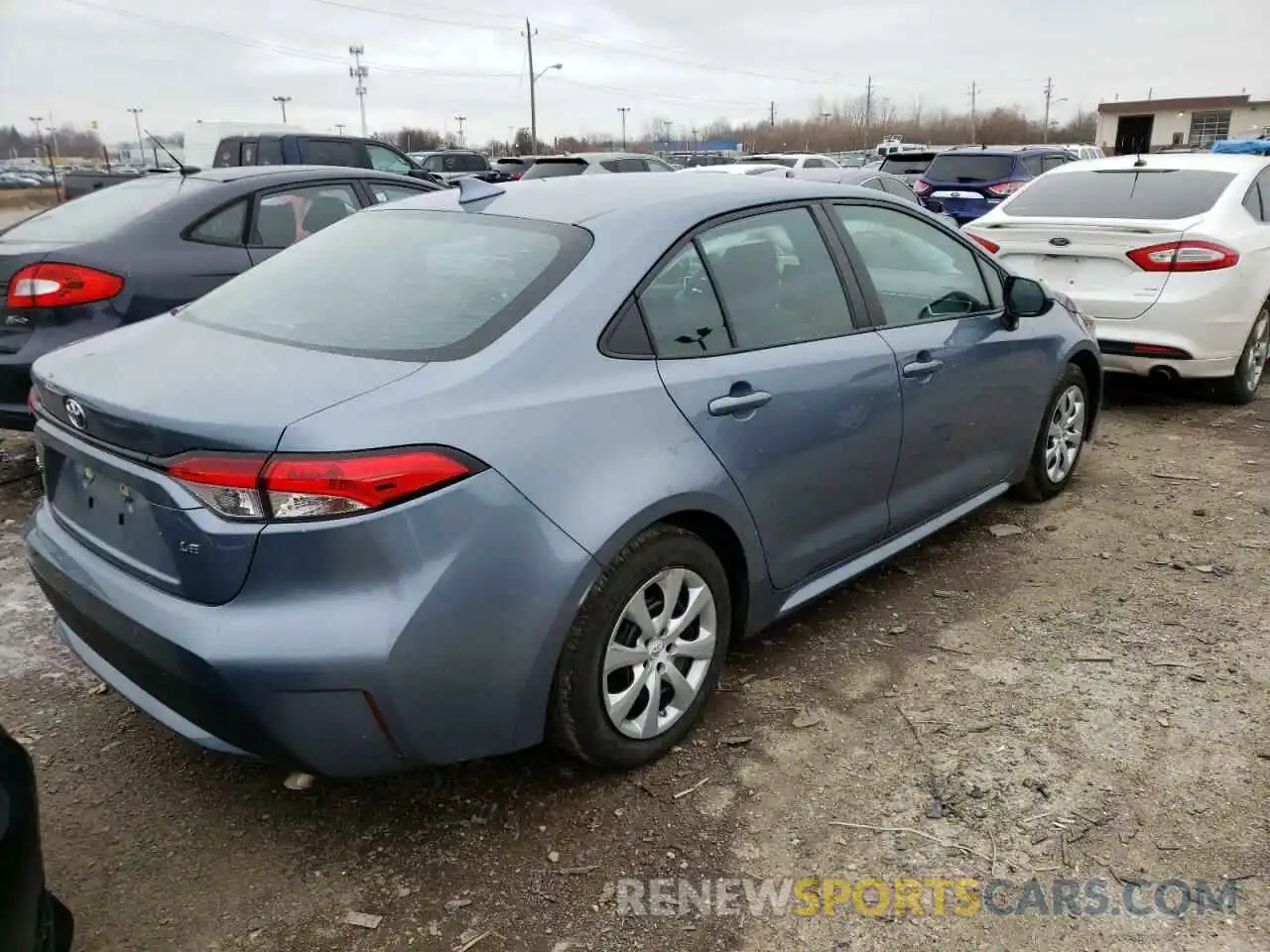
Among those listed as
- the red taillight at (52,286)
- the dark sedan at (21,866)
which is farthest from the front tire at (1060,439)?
the red taillight at (52,286)

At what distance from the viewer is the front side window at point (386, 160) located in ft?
46.6

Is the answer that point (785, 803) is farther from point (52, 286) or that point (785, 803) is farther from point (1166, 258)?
point (1166, 258)

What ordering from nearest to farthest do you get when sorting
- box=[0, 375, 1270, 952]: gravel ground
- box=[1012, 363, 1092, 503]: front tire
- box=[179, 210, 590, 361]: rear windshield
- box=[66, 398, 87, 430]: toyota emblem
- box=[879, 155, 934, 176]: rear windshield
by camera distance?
1. box=[0, 375, 1270, 952]: gravel ground
2. box=[66, 398, 87, 430]: toyota emblem
3. box=[179, 210, 590, 361]: rear windshield
4. box=[1012, 363, 1092, 503]: front tire
5. box=[879, 155, 934, 176]: rear windshield

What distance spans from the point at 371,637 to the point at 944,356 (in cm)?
243

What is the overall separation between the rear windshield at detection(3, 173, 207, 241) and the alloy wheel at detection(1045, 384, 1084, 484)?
4497mm

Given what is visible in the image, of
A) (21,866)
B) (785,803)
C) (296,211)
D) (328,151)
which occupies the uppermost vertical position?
(328,151)

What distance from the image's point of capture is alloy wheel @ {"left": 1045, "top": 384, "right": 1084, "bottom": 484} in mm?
4691

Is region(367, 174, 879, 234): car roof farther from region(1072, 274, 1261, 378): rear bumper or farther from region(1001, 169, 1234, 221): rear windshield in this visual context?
region(1001, 169, 1234, 221): rear windshield

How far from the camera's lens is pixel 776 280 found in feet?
10.5

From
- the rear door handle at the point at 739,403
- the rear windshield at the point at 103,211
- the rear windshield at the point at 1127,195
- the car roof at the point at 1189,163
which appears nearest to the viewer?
the rear door handle at the point at 739,403

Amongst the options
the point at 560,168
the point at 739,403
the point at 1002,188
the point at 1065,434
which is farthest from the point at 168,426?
the point at 560,168

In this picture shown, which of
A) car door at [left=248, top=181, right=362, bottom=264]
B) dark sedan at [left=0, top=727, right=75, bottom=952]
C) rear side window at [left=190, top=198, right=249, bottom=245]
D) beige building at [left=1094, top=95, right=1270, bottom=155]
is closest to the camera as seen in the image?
dark sedan at [left=0, top=727, right=75, bottom=952]

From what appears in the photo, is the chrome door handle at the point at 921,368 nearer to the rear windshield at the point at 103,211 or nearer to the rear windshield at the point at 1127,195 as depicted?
the rear windshield at the point at 1127,195

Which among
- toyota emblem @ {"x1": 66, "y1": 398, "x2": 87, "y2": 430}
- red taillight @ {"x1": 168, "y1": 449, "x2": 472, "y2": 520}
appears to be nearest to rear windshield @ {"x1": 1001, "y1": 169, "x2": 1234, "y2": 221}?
red taillight @ {"x1": 168, "y1": 449, "x2": 472, "y2": 520}
